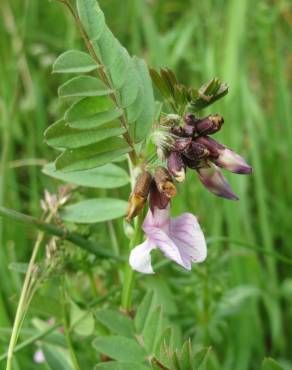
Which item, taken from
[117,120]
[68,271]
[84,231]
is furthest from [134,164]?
[68,271]

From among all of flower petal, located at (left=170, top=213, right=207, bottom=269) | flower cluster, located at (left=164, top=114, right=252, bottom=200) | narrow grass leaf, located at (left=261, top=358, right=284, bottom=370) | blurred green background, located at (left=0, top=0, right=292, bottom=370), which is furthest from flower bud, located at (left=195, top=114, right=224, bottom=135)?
blurred green background, located at (left=0, top=0, right=292, bottom=370)

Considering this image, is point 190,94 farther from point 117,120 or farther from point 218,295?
point 218,295

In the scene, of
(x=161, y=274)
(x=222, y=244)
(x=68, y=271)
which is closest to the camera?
(x=68, y=271)

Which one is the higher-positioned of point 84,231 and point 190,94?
point 190,94

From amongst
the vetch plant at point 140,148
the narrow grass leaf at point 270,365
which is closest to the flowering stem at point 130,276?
the vetch plant at point 140,148

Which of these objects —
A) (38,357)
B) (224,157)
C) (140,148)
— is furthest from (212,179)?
(38,357)

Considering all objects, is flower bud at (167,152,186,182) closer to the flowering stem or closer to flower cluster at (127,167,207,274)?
flower cluster at (127,167,207,274)
